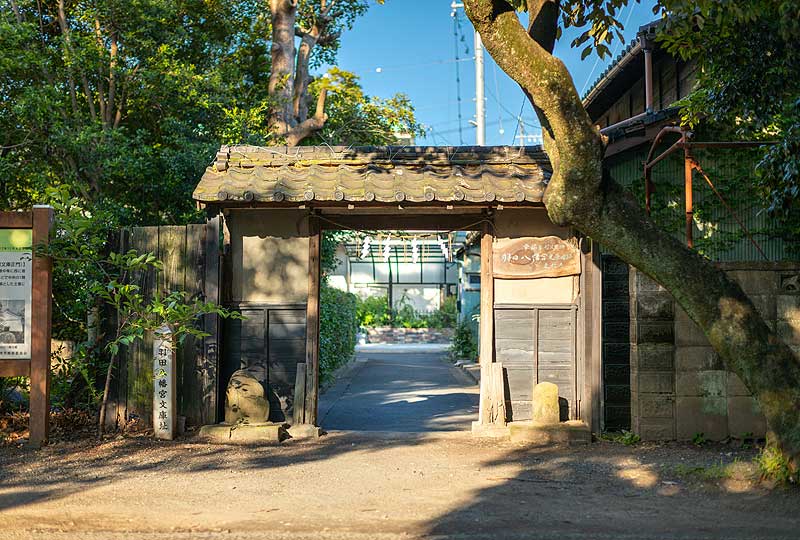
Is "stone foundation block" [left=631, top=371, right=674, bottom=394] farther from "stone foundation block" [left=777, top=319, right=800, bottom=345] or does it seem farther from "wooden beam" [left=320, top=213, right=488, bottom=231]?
"wooden beam" [left=320, top=213, right=488, bottom=231]

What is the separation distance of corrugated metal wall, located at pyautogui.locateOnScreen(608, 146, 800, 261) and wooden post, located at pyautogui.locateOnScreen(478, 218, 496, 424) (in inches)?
129

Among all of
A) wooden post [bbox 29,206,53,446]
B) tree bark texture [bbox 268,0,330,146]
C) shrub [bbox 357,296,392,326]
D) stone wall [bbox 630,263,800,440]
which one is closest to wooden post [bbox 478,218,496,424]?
stone wall [bbox 630,263,800,440]

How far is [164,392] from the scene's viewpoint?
10312 millimetres

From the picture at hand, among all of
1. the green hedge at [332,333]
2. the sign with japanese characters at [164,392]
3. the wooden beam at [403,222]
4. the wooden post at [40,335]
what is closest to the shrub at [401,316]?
the green hedge at [332,333]

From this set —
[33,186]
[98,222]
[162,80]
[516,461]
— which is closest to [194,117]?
[162,80]

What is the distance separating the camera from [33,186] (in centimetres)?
1652

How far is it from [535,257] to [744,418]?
3.24m

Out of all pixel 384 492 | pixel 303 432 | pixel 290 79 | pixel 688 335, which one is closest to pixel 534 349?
pixel 688 335

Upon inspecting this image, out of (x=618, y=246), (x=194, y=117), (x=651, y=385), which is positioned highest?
(x=194, y=117)

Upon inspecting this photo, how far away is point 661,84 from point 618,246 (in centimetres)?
1187

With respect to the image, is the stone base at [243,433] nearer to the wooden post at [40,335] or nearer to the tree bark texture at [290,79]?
the wooden post at [40,335]

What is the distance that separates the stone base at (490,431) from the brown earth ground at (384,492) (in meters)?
0.42

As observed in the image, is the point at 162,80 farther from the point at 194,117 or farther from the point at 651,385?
the point at 651,385

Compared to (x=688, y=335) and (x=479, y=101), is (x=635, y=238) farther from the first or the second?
(x=479, y=101)
